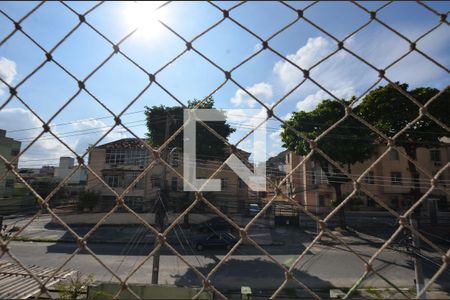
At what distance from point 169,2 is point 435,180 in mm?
1695

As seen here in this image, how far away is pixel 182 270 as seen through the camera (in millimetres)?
12312

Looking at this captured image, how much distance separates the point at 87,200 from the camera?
881 inches

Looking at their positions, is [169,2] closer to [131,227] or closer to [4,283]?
[4,283]

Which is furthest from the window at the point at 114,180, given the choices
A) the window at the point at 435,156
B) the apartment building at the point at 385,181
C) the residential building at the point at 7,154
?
the window at the point at 435,156

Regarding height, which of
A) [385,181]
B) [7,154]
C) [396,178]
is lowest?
[385,181]

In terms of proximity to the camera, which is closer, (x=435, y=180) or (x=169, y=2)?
(x=435, y=180)

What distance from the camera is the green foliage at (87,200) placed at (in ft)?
73.3

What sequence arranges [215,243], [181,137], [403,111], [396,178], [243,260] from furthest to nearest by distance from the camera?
1. [396,178]
2. [181,137]
3. [403,111]
4. [215,243]
5. [243,260]

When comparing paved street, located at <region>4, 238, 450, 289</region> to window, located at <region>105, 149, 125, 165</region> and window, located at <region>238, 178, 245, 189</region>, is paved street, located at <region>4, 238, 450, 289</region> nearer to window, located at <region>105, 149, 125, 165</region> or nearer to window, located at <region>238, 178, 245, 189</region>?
window, located at <region>105, 149, 125, 165</region>

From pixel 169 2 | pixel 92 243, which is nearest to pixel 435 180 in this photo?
pixel 169 2

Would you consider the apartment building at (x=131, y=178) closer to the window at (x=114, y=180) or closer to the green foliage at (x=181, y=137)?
the window at (x=114, y=180)

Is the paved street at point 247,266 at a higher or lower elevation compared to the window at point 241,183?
lower

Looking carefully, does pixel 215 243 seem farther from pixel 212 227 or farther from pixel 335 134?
pixel 335 134

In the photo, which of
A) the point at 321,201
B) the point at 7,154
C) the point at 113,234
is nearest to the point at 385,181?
the point at 321,201
